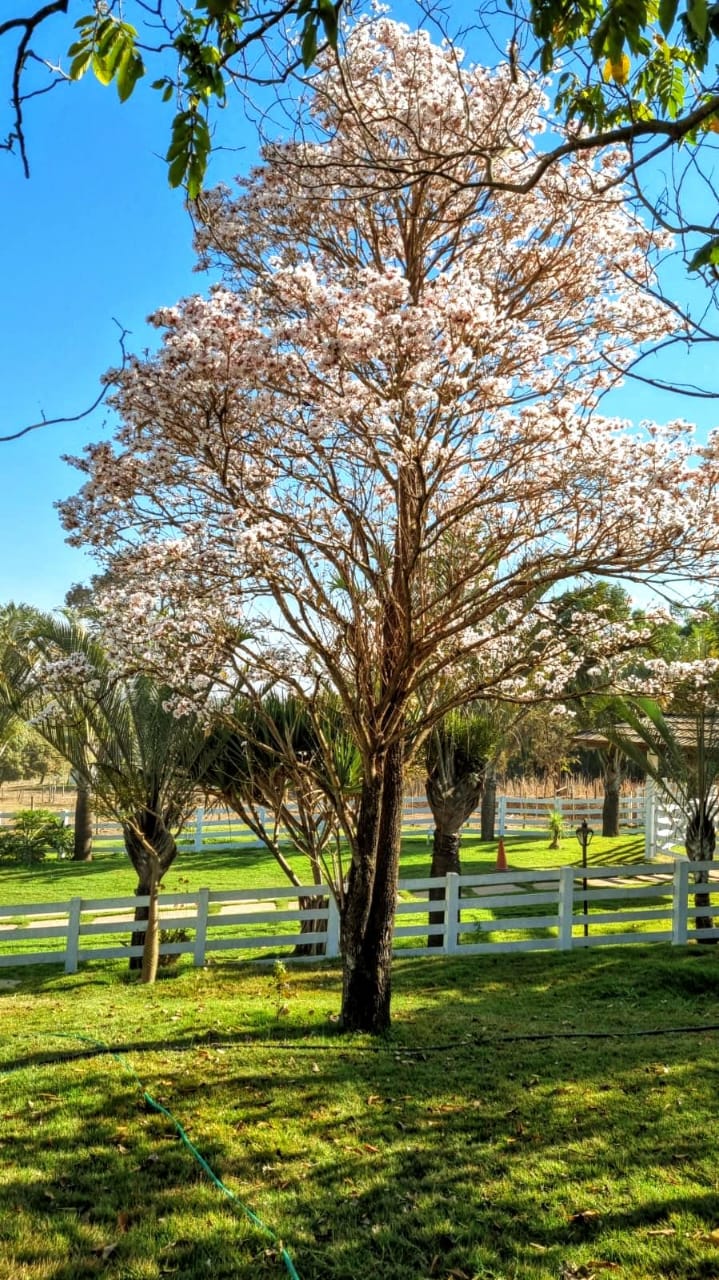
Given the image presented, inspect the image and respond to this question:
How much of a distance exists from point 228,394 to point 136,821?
21.5 feet

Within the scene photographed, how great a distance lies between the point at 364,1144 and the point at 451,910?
244 inches

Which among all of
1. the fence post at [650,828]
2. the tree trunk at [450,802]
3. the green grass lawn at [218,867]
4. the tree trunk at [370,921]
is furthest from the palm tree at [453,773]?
the fence post at [650,828]

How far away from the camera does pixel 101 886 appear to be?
16.6 metres

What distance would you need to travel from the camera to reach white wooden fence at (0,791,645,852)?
23.2m

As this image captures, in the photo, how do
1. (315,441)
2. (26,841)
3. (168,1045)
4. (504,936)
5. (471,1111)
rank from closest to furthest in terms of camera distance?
(471,1111)
(315,441)
(168,1045)
(504,936)
(26,841)

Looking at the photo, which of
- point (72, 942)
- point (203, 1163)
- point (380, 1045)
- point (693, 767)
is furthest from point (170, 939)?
point (693, 767)

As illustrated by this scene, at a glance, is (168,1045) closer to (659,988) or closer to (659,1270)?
(659,1270)

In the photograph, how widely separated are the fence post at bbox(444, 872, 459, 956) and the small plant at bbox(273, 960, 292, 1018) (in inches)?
78.5

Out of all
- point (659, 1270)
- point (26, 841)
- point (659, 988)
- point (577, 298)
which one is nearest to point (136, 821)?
point (659, 988)

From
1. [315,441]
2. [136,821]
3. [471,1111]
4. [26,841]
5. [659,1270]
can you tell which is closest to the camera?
[659,1270]

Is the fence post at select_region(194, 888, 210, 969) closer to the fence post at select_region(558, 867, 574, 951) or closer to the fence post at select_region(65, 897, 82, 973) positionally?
the fence post at select_region(65, 897, 82, 973)

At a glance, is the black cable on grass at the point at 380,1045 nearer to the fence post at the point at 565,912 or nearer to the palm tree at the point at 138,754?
the palm tree at the point at 138,754

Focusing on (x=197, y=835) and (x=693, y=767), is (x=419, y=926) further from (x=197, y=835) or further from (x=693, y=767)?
(x=197, y=835)

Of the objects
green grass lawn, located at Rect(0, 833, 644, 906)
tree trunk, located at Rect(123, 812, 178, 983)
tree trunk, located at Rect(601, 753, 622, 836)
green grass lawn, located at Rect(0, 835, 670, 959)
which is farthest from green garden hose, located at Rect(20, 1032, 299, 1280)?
tree trunk, located at Rect(601, 753, 622, 836)
